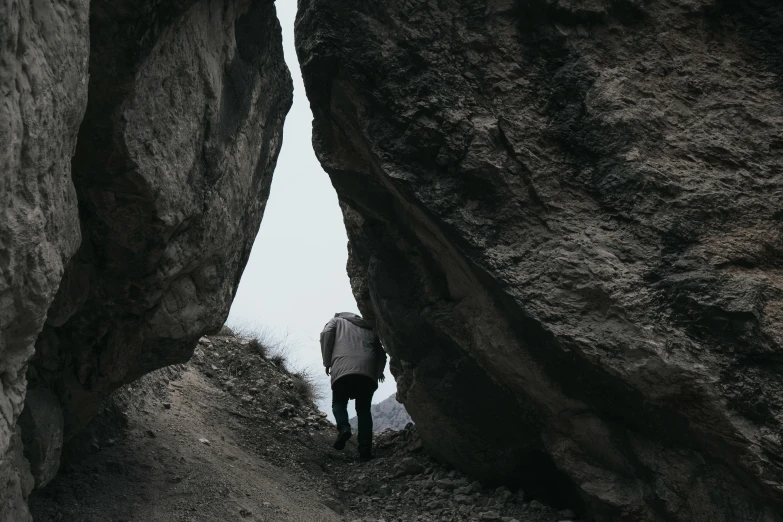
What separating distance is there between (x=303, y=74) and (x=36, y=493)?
12.9 ft

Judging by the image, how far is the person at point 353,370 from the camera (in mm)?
8211

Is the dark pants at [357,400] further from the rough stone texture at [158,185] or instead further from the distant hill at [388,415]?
the distant hill at [388,415]

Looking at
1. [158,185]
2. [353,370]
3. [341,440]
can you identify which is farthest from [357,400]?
[158,185]

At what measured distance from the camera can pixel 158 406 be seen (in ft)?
24.5

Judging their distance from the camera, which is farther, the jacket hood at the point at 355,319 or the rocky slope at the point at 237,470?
the jacket hood at the point at 355,319

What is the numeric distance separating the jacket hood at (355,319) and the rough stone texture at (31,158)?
525cm

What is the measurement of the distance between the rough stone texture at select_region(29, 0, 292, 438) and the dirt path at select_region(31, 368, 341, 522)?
533 millimetres

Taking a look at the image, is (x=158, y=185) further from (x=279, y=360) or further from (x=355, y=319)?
(x=279, y=360)

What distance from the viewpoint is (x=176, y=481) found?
6.06 meters

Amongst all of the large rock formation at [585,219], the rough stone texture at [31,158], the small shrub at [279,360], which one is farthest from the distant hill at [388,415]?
the rough stone texture at [31,158]

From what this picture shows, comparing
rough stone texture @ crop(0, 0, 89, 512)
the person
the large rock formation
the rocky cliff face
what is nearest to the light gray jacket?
the person

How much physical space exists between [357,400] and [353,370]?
1.22 ft

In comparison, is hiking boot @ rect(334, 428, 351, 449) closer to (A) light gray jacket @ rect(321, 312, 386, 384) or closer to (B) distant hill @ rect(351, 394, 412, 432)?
(A) light gray jacket @ rect(321, 312, 386, 384)

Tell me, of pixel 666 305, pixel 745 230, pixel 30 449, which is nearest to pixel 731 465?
pixel 666 305
